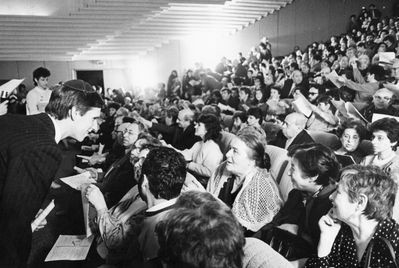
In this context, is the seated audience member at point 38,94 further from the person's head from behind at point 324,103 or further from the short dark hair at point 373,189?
the short dark hair at point 373,189

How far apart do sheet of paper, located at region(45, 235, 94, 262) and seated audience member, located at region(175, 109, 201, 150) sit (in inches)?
80.2

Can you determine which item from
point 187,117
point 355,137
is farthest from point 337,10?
point 355,137

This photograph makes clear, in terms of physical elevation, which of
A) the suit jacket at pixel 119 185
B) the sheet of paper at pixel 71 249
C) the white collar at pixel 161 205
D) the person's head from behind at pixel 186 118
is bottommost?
the sheet of paper at pixel 71 249

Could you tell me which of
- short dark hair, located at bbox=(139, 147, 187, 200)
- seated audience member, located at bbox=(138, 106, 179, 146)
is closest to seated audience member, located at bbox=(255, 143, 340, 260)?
short dark hair, located at bbox=(139, 147, 187, 200)

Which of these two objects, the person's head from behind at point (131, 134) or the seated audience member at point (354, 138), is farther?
the person's head from behind at point (131, 134)

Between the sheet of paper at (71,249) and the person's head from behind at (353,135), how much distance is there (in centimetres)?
202

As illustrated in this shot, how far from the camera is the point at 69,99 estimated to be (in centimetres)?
145

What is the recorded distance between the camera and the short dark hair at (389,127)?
241 centimetres

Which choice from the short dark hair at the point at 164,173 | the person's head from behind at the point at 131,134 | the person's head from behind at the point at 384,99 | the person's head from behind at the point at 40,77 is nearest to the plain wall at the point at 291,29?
the person's head from behind at the point at 384,99

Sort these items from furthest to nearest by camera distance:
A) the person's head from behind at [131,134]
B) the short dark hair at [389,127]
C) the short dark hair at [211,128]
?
1. the short dark hair at [211,128]
2. the person's head from behind at [131,134]
3. the short dark hair at [389,127]

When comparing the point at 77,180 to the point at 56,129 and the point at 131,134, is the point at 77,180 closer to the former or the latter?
the point at 131,134

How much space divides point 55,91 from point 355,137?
7.39ft

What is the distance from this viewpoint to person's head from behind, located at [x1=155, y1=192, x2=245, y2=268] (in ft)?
2.91

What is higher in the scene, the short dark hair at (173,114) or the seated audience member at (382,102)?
the seated audience member at (382,102)
